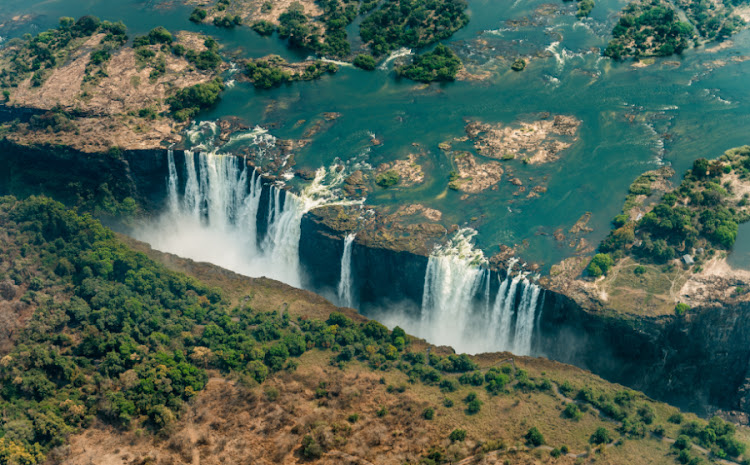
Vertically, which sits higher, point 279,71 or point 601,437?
point 279,71

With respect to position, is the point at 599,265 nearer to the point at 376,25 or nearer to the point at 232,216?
the point at 232,216

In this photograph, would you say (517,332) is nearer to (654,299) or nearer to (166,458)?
(654,299)

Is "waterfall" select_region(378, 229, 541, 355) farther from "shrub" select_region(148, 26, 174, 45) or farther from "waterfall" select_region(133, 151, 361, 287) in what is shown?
"shrub" select_region(148, 26, 174, 45)

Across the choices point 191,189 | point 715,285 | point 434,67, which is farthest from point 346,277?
point 715,285

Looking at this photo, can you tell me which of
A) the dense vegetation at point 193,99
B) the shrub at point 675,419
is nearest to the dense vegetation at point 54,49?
the dense vegetation at point 193,99

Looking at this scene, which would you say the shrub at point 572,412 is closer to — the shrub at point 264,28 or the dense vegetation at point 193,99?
the dense vegetation at point 193,99

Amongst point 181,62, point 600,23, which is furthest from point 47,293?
point 600,23
